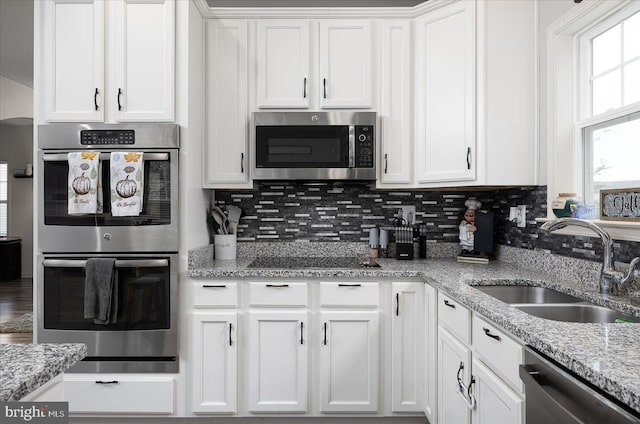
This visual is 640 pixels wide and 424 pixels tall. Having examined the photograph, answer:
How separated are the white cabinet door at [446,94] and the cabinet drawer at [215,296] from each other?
1.40 metres

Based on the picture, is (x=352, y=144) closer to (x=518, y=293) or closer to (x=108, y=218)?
(x=518, y=293)

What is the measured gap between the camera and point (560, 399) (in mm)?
944

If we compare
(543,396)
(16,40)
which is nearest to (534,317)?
(543,396)

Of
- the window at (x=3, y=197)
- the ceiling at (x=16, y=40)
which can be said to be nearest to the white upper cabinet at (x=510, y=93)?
the ceiling at (x=16, y=40)

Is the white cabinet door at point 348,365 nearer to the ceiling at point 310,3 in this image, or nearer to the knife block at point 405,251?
the knife block at point 405,251

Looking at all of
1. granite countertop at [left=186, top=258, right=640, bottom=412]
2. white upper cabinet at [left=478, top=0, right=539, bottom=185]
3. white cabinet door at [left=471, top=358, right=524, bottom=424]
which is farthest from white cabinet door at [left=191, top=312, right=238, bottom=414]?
white upper cabinet at [left=478, top=0, right=539, bottom=185]

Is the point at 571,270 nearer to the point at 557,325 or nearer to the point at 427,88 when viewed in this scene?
the point at 557,325

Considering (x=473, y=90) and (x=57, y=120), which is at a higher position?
(x=473, y=90)

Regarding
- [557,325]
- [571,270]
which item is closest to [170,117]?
[557,325]

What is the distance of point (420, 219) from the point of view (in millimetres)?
2824

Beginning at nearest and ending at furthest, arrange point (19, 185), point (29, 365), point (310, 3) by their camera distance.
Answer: point (29, 365)
point (310, 3)
point (19, 185)

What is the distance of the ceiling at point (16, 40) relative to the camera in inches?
133

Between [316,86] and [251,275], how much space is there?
131 centimetres

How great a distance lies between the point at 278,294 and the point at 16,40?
426 cm
